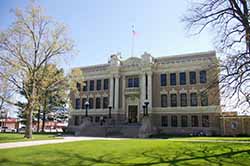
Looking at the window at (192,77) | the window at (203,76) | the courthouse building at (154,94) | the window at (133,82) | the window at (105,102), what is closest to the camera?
the courthouse building at (154,94)

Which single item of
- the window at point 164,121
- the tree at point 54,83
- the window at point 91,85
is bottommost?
the window at point 164,121

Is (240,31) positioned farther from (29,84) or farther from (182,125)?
(182,125)

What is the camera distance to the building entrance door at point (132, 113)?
137 feet

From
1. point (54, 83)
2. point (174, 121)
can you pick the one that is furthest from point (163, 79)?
point (54, 83)

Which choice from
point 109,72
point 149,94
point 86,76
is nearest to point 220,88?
point 149,94

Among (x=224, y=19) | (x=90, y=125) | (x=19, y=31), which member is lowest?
(x=90, y=125)

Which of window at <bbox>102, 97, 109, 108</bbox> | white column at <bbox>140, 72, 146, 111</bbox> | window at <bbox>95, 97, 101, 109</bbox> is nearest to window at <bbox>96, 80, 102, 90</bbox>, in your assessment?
window at <bbox>95, 97, 101, 109</bbox>

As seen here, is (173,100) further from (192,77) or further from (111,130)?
(111,130)

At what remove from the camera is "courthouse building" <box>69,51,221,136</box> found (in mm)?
37375

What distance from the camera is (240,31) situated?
14961 millimetres

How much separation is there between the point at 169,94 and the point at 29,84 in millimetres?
21976

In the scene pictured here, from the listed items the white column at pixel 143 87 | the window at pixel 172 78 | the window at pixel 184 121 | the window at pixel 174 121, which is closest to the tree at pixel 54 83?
the white column at pixel 143 87

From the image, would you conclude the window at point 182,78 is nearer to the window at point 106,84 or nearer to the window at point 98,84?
the window at point 106,84

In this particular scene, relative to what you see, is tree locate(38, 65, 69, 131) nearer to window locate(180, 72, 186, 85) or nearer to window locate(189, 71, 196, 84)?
window locate(180, 72, 186, 85)
